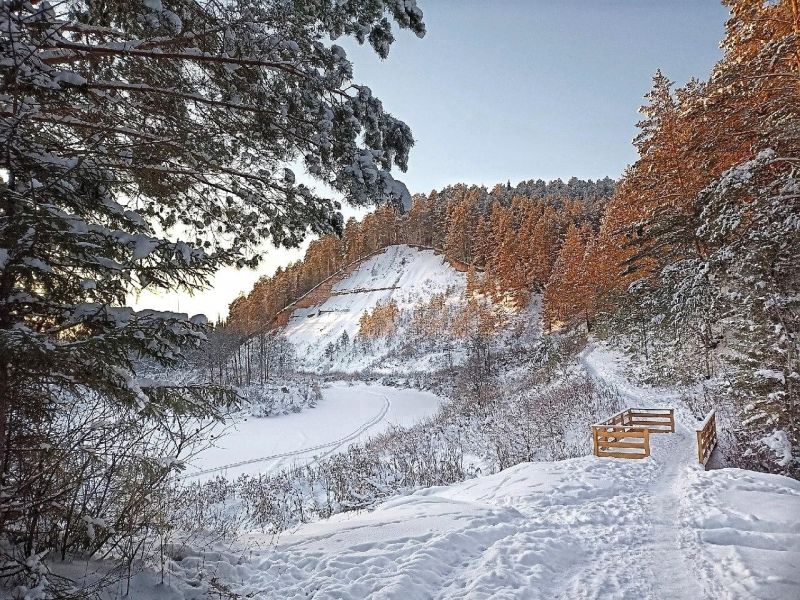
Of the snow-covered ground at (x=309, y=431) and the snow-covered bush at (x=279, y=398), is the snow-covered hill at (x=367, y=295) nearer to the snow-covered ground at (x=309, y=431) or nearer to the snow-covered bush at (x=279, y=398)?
the snow-covered bush at (x=279, y=398)

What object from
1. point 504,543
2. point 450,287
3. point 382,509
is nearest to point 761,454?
point 504,543

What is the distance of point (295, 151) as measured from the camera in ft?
15.4

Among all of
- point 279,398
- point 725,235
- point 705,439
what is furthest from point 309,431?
point 725,235

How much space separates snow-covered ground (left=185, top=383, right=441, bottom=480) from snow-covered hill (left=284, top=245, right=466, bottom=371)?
21352 mm

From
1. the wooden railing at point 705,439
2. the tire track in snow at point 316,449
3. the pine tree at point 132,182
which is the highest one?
the pine tree at point 132,182

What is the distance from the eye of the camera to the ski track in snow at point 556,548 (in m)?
4.52

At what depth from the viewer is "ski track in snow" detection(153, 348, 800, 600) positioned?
14.8ft

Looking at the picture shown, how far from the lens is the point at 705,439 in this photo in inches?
408

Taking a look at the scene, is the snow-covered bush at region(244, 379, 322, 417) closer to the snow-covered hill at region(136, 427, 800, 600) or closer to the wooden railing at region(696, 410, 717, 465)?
the snow-covered hill at region(136, 427, 800, 600)

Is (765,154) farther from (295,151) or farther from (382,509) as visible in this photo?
(382,509)

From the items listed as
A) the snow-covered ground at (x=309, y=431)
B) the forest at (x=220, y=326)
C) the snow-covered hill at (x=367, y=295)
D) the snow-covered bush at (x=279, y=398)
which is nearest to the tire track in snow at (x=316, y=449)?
the snow-covered ground at (x=309, y=431)

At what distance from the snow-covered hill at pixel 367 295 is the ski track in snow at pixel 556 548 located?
4757 centimetres

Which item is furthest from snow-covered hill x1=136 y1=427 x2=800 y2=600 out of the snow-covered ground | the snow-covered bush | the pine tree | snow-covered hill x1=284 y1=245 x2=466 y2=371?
snow-covered hill x1=284 y1=245 x2=466 y2=371

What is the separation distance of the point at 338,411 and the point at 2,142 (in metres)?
27.8
